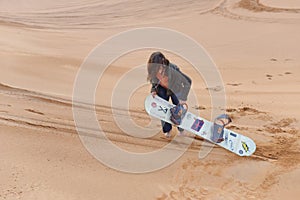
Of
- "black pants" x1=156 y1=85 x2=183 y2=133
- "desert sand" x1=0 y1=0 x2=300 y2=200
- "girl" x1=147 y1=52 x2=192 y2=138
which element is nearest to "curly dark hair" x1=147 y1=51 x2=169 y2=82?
"girl" x1=147 y1=52 x2=192 y2=138

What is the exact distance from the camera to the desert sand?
3.91 m

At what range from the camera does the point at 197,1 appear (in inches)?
605

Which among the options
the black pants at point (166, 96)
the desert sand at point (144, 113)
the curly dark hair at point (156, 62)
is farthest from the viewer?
the black pants at point (166, 96)

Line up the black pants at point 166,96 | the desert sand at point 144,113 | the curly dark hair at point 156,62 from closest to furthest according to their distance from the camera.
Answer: the desert sand at point 144,113 < the curly dark hair at point 156,62 < the black pants at point 166,96

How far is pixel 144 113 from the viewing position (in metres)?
5.86

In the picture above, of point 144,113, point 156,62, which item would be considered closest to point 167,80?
point 156,62

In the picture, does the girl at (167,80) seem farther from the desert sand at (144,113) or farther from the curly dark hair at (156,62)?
the desert sand at (144,113)

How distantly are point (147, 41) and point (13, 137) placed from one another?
254 inches

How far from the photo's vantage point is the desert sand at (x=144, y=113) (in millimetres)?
3912

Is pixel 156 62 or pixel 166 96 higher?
pixel 156 62

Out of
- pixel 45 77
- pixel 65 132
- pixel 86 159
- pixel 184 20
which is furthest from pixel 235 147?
pixel 184 20

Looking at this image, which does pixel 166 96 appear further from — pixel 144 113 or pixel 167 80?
pixel 144 113

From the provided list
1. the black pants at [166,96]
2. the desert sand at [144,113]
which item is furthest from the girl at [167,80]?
the desert sand at [144,113]

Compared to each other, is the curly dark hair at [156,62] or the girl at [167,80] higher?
the curly dark hair at [156,62]
